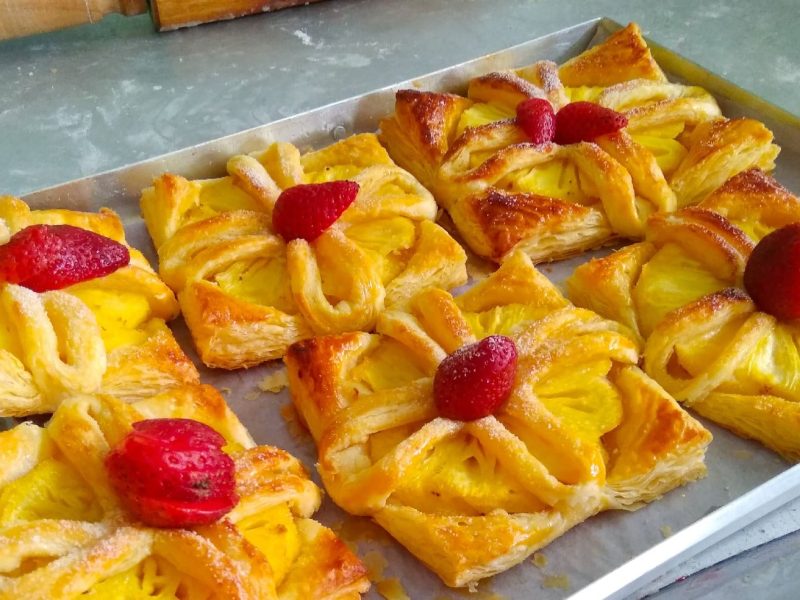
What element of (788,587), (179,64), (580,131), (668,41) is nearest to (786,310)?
(788,587)

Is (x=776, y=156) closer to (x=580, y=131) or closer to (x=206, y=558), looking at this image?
(x=580, y=131)

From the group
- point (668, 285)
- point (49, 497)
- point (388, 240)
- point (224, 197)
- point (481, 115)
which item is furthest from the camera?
point (481, 115)

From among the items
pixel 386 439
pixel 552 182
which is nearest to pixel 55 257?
pixel 386 439

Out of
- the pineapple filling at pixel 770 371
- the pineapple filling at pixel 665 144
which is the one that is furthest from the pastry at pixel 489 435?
the pineapple filling at pixel 665 144

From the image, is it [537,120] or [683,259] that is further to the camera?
[537,120]

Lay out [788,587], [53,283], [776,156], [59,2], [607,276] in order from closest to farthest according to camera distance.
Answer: [788,587], [53,283], [607,276], [776,156], [59,2]

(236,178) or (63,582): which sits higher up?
(236,178)

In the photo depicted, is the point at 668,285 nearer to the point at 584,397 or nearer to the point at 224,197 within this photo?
the point at 584,397
